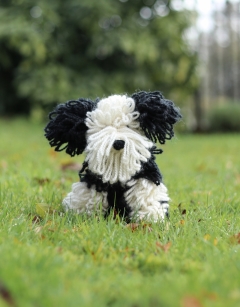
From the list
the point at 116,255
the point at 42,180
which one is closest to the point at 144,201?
the point at 116,255

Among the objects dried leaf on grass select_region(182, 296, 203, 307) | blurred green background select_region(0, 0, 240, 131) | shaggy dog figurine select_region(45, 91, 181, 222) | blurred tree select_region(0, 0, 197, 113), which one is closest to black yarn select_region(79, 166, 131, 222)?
shaggy dog figurine select_region(45, 91, 181, 222)

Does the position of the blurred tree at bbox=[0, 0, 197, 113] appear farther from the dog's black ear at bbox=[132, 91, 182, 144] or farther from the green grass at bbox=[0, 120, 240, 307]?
the dog's black ear at bbox=[132, 91, 182, 144]

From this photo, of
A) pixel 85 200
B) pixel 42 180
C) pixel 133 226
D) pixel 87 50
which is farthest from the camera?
pixel 87 50

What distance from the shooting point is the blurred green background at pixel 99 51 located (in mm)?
10109

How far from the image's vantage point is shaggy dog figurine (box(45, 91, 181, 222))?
2451 mm

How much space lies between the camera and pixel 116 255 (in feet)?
6.52

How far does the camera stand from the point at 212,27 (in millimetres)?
12195

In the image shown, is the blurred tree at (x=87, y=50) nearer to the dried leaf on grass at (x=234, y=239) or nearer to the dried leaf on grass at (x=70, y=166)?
the dried leaf on grass at (x=70, y=166)

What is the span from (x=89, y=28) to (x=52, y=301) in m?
9.54

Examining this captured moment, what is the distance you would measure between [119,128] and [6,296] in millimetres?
1220

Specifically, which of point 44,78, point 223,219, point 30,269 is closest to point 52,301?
point 30,269

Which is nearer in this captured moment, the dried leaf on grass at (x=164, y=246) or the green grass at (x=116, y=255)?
the green grass at (x=116, y=255)

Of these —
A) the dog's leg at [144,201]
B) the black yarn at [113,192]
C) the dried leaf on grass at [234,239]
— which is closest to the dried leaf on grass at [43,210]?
the black yarn at [113,192]

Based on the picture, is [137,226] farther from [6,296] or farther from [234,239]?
[6,296]
